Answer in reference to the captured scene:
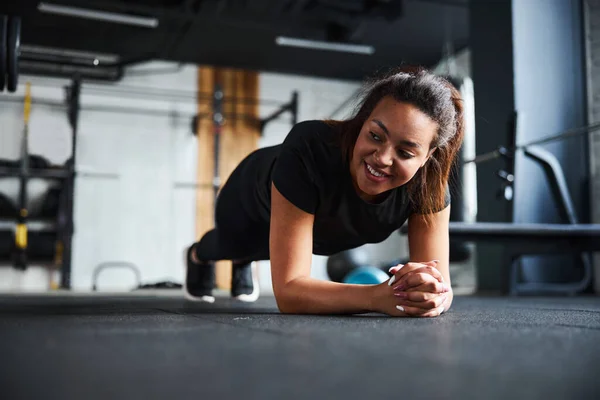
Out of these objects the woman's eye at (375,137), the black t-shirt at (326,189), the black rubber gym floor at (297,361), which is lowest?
the black rubber gym floor at (297,361)

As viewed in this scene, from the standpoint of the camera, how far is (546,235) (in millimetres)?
3262

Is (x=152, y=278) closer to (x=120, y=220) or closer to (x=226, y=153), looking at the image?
(x=120, y=220)

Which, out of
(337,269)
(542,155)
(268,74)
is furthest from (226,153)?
(542,155)

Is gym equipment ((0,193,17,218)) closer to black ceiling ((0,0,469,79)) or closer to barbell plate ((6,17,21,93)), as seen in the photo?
black ceiling ((0,0,469,79))

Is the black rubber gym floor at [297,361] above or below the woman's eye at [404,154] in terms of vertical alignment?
below

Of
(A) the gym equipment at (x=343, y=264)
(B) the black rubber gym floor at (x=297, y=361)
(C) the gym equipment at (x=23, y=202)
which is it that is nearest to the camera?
(B) the black rubber gym floor at (x=297, y=361)

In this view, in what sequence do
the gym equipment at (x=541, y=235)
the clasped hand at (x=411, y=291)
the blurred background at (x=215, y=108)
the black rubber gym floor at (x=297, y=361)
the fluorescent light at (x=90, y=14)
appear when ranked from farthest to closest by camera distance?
the fluorescent light at (x=90, y=14) < the blurred background at (x=215, y=108) < the gym equipment at (x=541, y=235) < the clasped hand at (x=411, y=291) < the black rubber gym floor at (x=297, y=361)

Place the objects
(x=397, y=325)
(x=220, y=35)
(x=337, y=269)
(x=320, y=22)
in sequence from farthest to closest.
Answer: (x=220, y=35)
(x=320, y=22)
(x=337, y=269)
(x=397, y=325)

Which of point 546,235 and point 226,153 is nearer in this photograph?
point 546,235

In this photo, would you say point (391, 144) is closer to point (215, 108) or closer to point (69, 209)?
point (69, 209)

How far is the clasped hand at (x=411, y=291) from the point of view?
1265mm

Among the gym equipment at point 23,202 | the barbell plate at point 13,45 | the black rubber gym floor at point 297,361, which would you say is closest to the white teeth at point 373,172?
the black rubber gym floor at point 297,361

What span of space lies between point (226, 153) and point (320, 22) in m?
2.05

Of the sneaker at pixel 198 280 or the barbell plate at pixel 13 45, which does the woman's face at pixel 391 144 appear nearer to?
the sneaker at pixel 198 280
